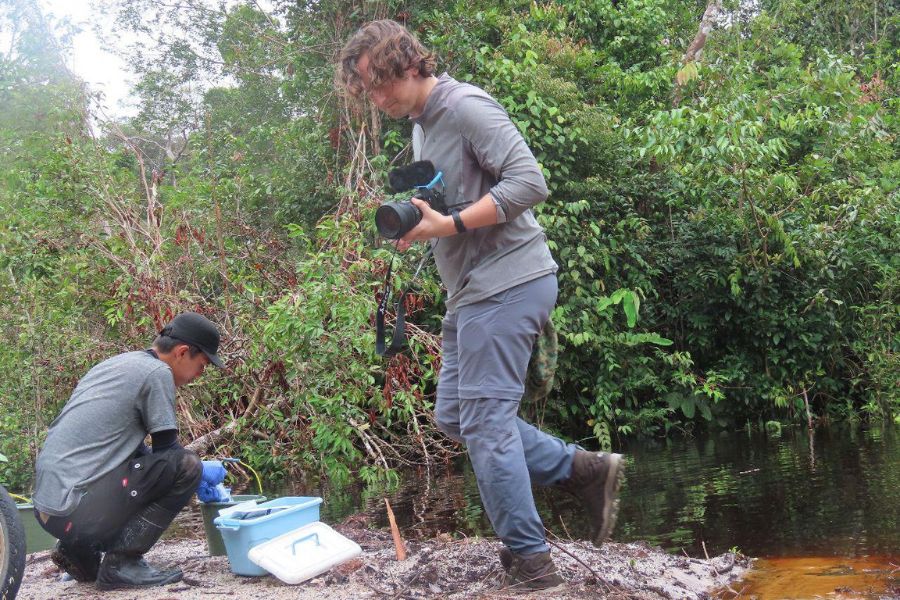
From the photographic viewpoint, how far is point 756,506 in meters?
4.23

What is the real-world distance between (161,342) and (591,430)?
5.37 meters

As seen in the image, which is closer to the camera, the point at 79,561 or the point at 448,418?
the point at 448,418

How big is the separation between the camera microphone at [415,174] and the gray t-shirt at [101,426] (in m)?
1.10

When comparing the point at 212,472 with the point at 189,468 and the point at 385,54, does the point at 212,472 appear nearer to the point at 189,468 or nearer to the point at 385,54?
the point at 189,468

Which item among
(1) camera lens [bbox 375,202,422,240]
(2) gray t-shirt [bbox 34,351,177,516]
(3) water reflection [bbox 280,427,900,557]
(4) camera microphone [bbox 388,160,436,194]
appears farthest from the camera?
(3) water reflection [bbox 280,427,900,557]

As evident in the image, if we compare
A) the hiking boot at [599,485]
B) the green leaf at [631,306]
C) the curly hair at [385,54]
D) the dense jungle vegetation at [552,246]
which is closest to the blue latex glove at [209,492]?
the hiking boot at [599,485]

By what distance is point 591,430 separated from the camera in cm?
780

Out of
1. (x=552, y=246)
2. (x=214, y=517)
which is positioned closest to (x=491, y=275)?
(x=214, y=517)

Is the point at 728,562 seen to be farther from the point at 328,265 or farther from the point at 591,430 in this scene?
the point at 591,430

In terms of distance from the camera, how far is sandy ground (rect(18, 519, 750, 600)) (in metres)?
2.56

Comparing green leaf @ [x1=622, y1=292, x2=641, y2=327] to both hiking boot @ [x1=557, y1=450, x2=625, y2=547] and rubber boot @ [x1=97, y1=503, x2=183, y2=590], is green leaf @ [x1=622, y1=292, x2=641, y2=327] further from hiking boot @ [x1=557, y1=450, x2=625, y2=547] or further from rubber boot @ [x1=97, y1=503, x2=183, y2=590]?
rubber boot @ [x1=97, y1=503, x2=183, y2=590]

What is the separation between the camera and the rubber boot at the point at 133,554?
2963 mm

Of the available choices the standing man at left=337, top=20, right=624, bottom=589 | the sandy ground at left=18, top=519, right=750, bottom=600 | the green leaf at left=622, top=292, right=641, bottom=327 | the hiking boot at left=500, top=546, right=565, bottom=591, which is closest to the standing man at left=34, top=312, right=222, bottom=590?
the sandy ground at left=18, top=519, right=750, bottom=600

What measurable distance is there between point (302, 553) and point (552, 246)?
4.70m
